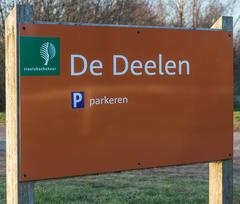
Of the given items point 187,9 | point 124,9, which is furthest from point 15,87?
point 187,9

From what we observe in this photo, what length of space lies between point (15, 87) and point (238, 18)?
30.8 metres

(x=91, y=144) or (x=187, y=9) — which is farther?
(x=187, y=9)

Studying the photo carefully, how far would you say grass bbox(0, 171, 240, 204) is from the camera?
542 cm

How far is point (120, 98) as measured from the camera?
11.7ft

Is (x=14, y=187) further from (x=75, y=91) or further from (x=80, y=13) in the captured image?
(x=80, y=13)

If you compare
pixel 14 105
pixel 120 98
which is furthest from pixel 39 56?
pixel 120 98

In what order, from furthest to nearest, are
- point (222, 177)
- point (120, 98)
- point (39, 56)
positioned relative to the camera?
point (222, 177)
point (120, 98)
point (39, 56)

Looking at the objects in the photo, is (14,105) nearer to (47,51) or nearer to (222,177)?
(47,51)

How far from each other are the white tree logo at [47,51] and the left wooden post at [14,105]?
6.5 inches

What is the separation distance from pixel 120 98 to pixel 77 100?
0.34 m

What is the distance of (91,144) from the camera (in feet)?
11.4

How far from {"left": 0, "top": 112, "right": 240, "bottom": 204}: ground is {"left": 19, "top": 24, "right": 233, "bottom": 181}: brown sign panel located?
67.7 inches

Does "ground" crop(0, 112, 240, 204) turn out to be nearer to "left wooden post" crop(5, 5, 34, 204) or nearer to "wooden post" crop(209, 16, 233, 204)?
"wooden post" crop(209, 16, 233, 204)

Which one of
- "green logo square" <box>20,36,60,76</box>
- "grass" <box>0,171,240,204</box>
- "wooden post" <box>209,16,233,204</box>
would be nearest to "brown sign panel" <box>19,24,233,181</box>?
"green logo square" <box>20,36,60,76</box>
